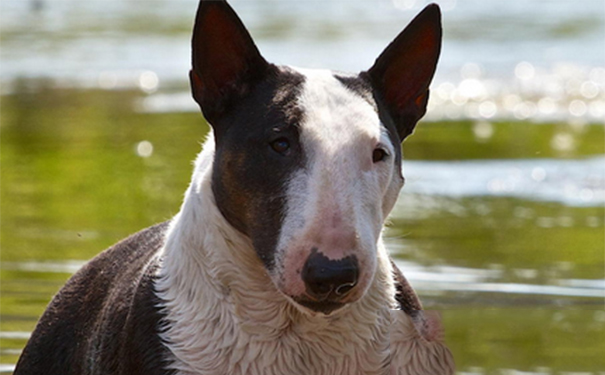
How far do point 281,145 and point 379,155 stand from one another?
360 millimetres

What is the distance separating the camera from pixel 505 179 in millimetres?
11508

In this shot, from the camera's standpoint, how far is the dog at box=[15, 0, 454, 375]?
4504mm

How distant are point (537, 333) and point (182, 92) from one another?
1031 cm

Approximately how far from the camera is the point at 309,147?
4613mm

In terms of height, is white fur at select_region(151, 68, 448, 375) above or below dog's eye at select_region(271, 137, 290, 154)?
below

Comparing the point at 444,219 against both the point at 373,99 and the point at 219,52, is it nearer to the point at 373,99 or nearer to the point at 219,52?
the point at 373,99

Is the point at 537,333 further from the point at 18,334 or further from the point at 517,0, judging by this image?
the point at 517,0

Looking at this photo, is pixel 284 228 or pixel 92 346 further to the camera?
pixel 92 346

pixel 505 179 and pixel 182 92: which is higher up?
pixel 505 179

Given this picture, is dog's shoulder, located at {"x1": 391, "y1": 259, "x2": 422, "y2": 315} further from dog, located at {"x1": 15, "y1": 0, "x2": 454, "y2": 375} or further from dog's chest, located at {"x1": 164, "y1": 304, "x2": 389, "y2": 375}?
dog's chest, located at {"x1": 164, "y1": 304, "x2": 389, "y2": 375}

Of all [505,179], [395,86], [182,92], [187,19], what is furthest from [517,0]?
[395,86]

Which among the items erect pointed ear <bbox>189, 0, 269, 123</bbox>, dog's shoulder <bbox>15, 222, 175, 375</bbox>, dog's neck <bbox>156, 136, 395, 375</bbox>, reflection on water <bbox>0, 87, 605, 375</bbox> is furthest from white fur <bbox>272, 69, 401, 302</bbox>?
reflection on water <bbox>0, 87, 605, 375</bbox>

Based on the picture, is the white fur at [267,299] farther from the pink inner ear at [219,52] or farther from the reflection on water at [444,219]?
the reflection on water at [444,219]

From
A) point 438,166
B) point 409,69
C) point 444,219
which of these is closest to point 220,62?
point 409,69
